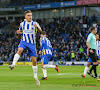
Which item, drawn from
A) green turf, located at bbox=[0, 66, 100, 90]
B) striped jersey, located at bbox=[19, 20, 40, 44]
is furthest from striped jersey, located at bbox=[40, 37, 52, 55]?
striped jersey, located at bbox=[19, 20, 40, 44]

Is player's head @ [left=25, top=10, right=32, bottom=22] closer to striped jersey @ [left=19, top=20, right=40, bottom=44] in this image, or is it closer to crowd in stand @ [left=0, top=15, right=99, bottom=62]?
striped jersey @ [left=19, top=20, right=40, bottom=44]

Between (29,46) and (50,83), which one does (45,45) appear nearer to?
(50,83)

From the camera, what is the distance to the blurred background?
3775 cm

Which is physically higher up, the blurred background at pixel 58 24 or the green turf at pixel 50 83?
the blurred background at pixel 58 24

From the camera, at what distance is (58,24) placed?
46.8 meters

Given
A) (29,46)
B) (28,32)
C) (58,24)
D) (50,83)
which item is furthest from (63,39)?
(29,46)

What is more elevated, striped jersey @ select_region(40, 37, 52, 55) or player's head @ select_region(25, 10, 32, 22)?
player's head @ select_region(25, 10, 32, 22)

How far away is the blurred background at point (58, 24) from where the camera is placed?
37.8 m

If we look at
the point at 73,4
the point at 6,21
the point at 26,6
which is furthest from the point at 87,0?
the point at 6,21

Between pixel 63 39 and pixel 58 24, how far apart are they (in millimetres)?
5642

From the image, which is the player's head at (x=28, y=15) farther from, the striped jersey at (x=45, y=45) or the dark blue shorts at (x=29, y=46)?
the striped jersey at (x=45, y=45)

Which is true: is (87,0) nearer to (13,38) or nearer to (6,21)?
(13,38)

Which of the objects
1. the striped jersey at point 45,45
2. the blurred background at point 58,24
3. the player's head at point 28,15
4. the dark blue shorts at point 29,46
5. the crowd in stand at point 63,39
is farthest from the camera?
the blurred background at point 58,24

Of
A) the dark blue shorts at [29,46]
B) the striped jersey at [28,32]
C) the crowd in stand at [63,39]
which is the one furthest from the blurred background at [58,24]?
the dark blue shorts at [29,46]
